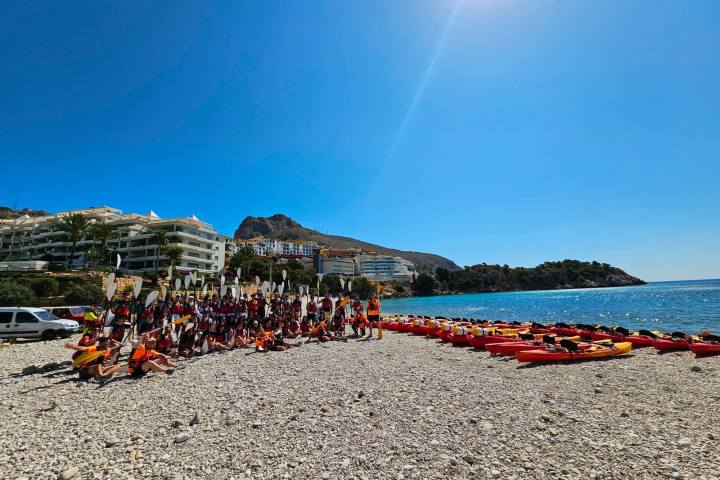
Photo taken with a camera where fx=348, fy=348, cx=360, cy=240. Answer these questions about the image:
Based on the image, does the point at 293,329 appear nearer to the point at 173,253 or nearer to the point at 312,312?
the point at 312,312

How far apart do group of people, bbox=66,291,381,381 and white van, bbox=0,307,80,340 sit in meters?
5.19

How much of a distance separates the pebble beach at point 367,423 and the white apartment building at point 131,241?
65.1 m

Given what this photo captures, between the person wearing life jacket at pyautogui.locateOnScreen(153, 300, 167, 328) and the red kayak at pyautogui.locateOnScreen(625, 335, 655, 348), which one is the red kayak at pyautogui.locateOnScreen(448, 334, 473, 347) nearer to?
the red kayak at pyautogui.locateOnScreen(625, 335, 655, 348)

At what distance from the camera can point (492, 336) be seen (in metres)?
15.2

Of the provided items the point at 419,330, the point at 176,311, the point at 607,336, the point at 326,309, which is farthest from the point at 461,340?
the point at 176,311

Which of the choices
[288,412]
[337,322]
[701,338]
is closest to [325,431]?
[288,412]

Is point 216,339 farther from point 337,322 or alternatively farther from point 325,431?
point 325,431

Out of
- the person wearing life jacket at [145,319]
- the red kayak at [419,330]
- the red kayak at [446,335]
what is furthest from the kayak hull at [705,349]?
the person wearing life jacket at [145,319]

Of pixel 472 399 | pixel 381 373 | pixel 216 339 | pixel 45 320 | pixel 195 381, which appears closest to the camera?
pixel 472 399

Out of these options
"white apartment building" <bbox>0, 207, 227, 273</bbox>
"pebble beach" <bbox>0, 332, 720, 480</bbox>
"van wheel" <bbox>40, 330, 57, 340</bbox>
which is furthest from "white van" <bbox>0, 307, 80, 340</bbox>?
"white apartment building" <bbox>0, 207, 227, 273</bbox>

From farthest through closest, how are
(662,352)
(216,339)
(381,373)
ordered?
1. (216,339)
2. (662,352)
3. (381,373)

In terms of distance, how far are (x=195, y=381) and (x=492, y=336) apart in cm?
1178

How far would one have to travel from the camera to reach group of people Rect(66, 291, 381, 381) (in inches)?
390

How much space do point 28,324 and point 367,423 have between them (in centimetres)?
2029
